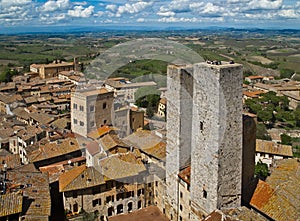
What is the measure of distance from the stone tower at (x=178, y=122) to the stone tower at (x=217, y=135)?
1.37 m

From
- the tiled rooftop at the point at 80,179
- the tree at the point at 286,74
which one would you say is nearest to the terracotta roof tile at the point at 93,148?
the tiled rooftop at the point at 80,179

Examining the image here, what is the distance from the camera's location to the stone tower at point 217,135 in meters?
13.1

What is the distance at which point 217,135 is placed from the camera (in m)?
13.4

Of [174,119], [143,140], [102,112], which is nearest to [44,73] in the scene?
[102,112]

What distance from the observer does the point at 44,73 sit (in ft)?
243

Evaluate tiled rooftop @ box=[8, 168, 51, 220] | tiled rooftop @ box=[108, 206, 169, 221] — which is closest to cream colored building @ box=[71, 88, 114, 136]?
tiled rooftop @ box=[8, 168, 51, 220]

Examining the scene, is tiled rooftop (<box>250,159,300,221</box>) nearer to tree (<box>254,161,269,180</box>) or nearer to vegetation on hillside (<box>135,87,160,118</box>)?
tree (<box>254,161,269,180</box>)

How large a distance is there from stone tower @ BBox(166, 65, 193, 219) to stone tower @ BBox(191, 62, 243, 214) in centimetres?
137

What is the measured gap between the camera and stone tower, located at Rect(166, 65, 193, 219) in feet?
50.8

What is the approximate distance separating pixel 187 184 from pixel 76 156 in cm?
1160

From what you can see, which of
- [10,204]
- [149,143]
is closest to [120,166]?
[149,143]

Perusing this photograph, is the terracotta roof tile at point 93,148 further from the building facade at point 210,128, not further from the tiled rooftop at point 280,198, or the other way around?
the tiled rooftop at point 280,198

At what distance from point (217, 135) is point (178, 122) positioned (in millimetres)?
2917

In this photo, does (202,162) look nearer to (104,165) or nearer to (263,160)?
(104,165)
